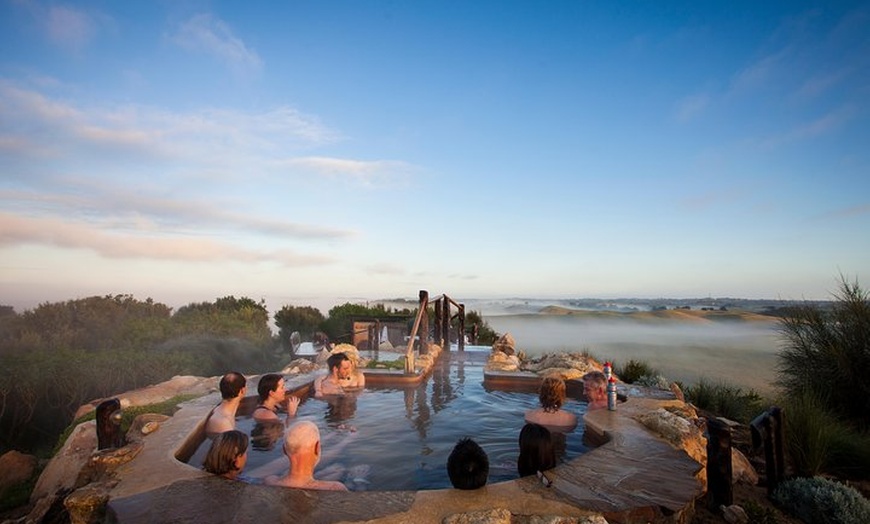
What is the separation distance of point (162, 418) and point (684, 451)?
579cm

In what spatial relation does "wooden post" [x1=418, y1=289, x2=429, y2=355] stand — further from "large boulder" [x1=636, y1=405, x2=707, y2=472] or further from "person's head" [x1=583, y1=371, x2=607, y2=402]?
"large boulder" [x1=636, y1=405, x2=707, y2=472]

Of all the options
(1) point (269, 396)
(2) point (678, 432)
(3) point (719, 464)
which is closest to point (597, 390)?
(2) point (678, 432)

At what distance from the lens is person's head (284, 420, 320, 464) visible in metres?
3.69

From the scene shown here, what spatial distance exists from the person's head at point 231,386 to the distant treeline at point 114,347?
15.6 feet

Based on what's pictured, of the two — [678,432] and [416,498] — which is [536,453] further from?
[678,432]

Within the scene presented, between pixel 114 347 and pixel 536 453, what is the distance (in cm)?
1238

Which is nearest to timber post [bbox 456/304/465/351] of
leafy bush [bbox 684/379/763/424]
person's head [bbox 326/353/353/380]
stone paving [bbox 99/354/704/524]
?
leafy bush [bbox 684/379/763/424]

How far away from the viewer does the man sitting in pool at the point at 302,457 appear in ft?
12.1

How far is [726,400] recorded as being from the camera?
28.2 feet

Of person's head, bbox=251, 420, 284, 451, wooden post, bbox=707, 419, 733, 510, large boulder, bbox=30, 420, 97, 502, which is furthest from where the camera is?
person's head, bbox=251, 420, 284, 451

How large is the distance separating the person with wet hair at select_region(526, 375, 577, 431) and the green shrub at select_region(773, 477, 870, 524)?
219cm

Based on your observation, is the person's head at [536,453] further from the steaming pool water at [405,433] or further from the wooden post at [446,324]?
the wooden post at [446,324]

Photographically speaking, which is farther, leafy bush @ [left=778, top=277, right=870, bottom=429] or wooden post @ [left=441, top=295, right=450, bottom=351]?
wooden post @ [left=441, top=295, right=450, bottom=351]

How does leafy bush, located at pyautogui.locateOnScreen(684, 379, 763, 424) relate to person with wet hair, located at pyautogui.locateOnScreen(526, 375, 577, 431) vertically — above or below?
below
